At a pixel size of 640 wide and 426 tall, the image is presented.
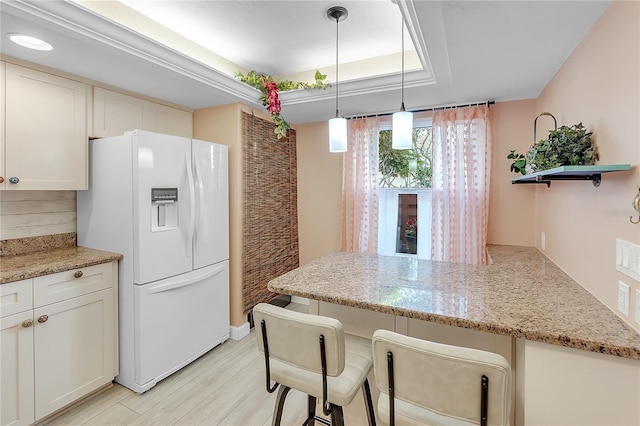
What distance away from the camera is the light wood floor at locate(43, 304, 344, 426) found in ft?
6.46

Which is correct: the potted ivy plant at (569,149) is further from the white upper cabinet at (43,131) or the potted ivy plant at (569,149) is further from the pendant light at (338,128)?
the white upper cabinet at (43,131)

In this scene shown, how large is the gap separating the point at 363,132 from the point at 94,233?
8.47ft

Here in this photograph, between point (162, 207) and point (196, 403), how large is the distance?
1387 millimetres

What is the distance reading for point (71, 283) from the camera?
2.01 m

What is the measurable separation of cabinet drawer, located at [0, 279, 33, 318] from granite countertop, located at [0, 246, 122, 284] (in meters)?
0.04

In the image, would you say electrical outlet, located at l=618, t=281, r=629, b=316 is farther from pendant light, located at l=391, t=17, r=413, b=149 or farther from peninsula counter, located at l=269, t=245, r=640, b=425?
pendant light, located at l=391, t=17, r=413, b=149

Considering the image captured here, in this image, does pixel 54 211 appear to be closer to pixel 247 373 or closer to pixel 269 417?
pixel 247 373

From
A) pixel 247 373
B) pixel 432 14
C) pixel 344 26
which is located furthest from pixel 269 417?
pixel 344 26

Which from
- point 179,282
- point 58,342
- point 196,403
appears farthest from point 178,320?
point 58,342

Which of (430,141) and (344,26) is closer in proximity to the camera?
(344,26)

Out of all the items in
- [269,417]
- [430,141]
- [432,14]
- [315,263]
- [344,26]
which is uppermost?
[344,26]

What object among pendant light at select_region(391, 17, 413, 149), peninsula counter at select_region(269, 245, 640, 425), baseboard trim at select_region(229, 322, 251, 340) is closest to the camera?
peninsula counter at select_region(269, 245, 640, 425)

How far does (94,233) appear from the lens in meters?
2.40

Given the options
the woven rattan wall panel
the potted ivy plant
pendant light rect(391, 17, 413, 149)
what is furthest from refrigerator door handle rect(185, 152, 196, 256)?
the potted ivy plant
